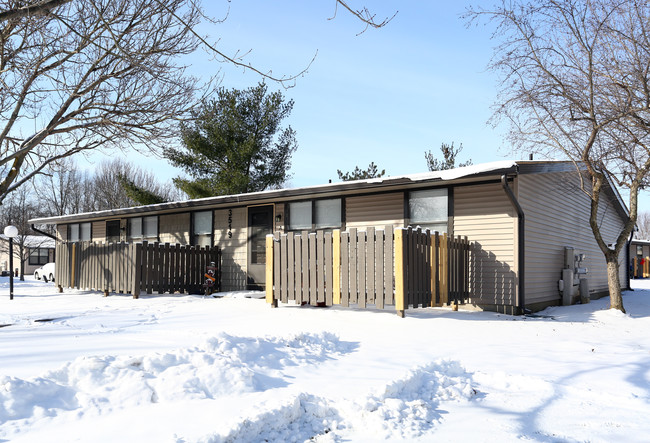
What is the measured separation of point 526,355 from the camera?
624 centimetres

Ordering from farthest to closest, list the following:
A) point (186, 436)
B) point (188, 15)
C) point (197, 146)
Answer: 1. point (197, 146)
2. point (188, 15)
3. point (186, 436)

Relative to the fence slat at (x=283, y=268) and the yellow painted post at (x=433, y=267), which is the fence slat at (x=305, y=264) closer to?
the fence slat at (x=283, y=268)

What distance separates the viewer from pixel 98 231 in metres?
19.0

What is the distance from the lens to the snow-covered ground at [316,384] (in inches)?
138

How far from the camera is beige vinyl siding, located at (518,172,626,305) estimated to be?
1091 cm

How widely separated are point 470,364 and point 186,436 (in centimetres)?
348

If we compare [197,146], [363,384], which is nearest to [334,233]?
[363,384]

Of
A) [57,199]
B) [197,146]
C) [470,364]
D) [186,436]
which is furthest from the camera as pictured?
[57,199]

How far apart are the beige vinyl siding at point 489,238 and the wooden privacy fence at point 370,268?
0.97 feet

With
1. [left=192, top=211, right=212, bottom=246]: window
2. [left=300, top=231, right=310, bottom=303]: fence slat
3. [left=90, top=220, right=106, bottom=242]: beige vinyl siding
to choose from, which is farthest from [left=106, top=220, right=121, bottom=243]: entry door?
[left=300, top=231, right=310, bottom=303]: fence slat

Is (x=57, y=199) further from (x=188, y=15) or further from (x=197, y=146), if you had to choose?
(x=188, y=15)

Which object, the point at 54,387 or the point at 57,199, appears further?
the point at 57,199

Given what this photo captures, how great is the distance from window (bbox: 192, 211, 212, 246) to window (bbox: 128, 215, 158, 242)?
1773mm

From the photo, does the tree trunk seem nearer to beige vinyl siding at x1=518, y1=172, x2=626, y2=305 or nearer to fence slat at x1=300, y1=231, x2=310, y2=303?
beige vinyl siding at x1=518, y1=172, x2=626, y2=305
